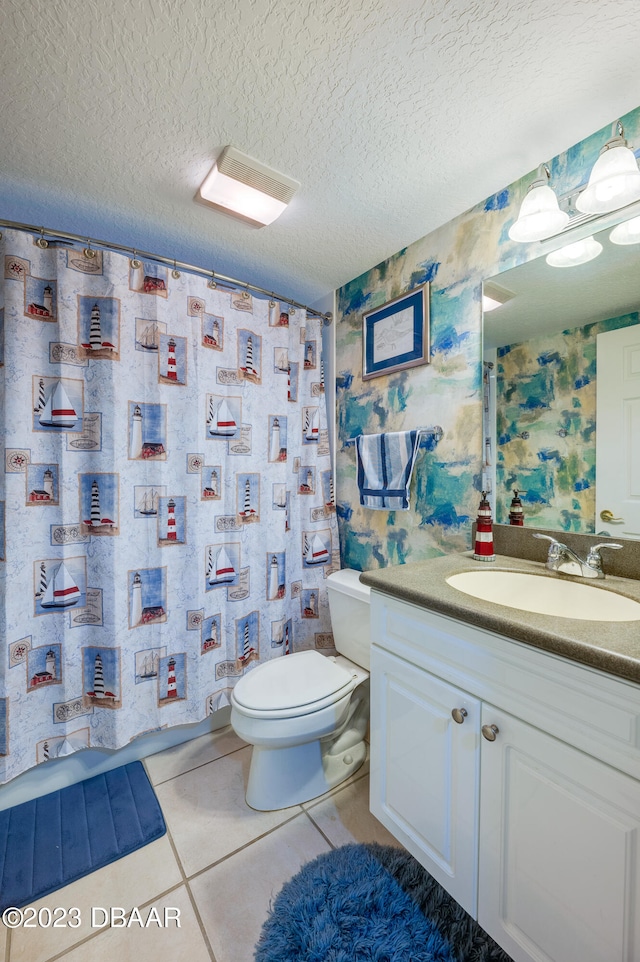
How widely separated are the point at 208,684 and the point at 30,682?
2.11ft

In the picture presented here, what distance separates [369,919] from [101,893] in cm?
76

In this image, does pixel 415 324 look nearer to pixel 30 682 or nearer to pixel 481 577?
pixel 481 577

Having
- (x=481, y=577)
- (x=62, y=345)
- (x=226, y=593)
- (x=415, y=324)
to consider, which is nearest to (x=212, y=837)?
(x=226, y=593)

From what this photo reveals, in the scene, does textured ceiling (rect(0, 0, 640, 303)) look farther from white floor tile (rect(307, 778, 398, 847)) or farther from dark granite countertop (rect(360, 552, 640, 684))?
white floor tile (rect(307, 778, 398, 847))

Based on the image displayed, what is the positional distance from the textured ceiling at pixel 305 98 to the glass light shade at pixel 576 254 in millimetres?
288

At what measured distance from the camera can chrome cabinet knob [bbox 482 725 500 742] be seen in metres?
0.81

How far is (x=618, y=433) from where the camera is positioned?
1.09 metres

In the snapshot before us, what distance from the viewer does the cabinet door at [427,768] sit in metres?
0.88

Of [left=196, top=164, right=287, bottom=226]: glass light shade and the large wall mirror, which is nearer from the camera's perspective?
the large wall mirror

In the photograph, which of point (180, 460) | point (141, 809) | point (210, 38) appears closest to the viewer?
point (210, 38)

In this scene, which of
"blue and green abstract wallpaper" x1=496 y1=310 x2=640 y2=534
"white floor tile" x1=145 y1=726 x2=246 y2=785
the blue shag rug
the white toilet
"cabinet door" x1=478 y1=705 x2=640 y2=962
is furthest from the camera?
"white floor tile" x1=145 y1=726 x2=246 y2=785

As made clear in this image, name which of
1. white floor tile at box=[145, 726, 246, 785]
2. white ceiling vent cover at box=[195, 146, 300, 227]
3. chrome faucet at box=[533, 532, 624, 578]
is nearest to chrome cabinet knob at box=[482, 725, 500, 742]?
chrome faucet at box=[533, 532, 624, 578]

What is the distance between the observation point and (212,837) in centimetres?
126

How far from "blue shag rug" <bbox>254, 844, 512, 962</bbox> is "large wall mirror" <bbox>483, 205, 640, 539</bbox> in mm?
1102
